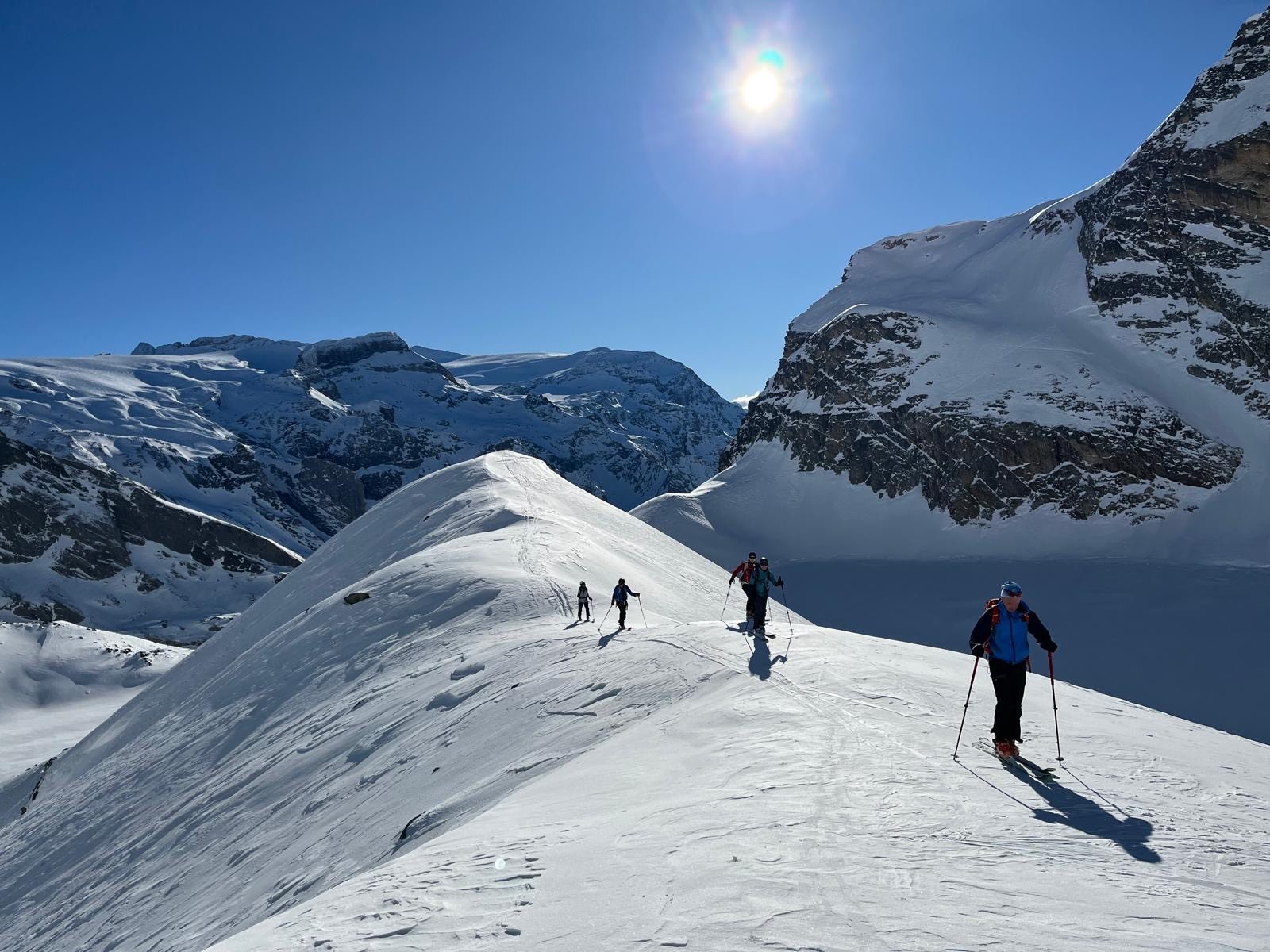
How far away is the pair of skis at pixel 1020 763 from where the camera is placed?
7.45 metres

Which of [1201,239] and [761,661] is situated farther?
[1201,239]

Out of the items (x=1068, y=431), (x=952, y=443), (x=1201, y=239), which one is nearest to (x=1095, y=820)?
(x=1068, y=431)

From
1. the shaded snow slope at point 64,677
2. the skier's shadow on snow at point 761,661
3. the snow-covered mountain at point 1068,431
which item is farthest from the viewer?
the snow-covered mountain at point 1068,431

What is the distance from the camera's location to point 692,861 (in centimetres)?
547

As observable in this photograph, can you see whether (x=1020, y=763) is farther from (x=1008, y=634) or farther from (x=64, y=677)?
(x=64, y=677)

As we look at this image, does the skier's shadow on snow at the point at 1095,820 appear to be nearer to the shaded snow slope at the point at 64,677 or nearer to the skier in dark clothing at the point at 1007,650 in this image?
the skier in dark clothing at the point at 1007,650

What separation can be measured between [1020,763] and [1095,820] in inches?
68.9

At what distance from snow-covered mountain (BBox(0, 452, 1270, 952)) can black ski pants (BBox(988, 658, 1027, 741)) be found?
0.45 m

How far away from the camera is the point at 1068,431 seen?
74.0 metres

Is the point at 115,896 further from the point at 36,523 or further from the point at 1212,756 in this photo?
the point at 36,523

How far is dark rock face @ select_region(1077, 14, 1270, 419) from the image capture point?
238 feet

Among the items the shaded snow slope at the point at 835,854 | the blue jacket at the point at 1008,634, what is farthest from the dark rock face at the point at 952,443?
the blue jacket at the point at 1008,634

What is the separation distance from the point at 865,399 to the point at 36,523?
114 metres

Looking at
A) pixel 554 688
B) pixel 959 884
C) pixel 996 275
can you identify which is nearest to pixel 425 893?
pixel 959 884
